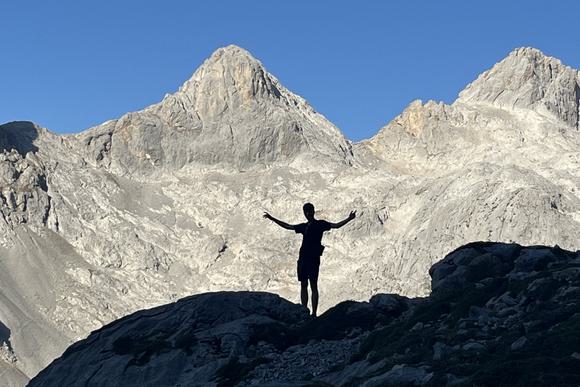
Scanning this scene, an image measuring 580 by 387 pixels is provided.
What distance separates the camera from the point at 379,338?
29094mm

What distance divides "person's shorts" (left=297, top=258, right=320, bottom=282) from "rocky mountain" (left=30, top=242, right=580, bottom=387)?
3.38ft

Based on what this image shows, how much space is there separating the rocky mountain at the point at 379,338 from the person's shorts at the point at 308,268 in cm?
103

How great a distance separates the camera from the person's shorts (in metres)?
34.2

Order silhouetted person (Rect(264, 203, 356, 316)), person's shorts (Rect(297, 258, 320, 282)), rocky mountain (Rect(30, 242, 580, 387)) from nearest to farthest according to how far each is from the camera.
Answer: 1. rocky mountain (Rect(30, 242, 580, 387))
2. silhouetted person (Rect(264, 203, 356, 316))
3. person's shorts (Rect(297, 258, 320, 282))

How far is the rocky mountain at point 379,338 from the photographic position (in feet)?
79.5

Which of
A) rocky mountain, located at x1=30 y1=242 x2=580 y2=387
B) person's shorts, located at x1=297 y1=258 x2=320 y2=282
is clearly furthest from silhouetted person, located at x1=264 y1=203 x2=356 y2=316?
rocky mountain, located at x1=30 y1=242 x2=580 y2=387

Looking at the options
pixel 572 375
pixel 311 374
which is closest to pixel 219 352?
pixel 311 374

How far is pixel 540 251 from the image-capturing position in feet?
111

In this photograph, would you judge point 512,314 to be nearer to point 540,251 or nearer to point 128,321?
point 540,251

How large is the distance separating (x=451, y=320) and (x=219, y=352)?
6141 mm

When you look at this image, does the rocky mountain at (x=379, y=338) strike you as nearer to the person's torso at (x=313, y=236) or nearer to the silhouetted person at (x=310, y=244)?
the silhouetted person at (x=310, y=244)

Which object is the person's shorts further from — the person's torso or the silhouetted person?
the person's torso

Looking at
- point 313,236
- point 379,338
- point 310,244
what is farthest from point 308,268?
point 379,338

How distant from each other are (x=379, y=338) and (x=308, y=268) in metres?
5.58
